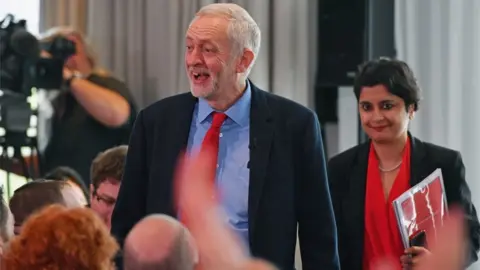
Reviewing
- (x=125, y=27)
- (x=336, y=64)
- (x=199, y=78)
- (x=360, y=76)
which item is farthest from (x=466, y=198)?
(x=125, y=27)

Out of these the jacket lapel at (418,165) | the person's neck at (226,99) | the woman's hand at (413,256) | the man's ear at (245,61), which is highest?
the man's ear at (245,61)

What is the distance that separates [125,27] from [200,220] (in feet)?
7.94

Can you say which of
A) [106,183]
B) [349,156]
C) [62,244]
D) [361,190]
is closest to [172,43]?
[106,183]

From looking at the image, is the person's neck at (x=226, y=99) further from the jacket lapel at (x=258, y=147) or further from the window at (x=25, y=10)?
the window at (x=25, y=10)

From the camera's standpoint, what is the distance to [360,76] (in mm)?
2506

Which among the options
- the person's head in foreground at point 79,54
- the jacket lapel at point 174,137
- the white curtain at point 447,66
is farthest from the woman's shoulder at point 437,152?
the person's head in foreground at point 79,54

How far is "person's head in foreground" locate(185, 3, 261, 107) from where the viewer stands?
2.06 meters

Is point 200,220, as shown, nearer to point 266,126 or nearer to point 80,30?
point 266,126

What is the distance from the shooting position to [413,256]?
88.0 inches

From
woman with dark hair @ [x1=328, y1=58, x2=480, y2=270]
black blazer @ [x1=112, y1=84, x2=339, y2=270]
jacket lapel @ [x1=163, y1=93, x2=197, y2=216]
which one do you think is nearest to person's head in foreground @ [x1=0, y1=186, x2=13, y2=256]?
black blazer @ [x1=112, y1=84, x2=339, y2=270]

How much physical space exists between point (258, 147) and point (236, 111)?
10 centimetres

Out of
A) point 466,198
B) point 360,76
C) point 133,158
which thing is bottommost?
point 466,198

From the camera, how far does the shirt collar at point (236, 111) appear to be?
6.98ft

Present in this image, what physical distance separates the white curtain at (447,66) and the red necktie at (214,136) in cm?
195
